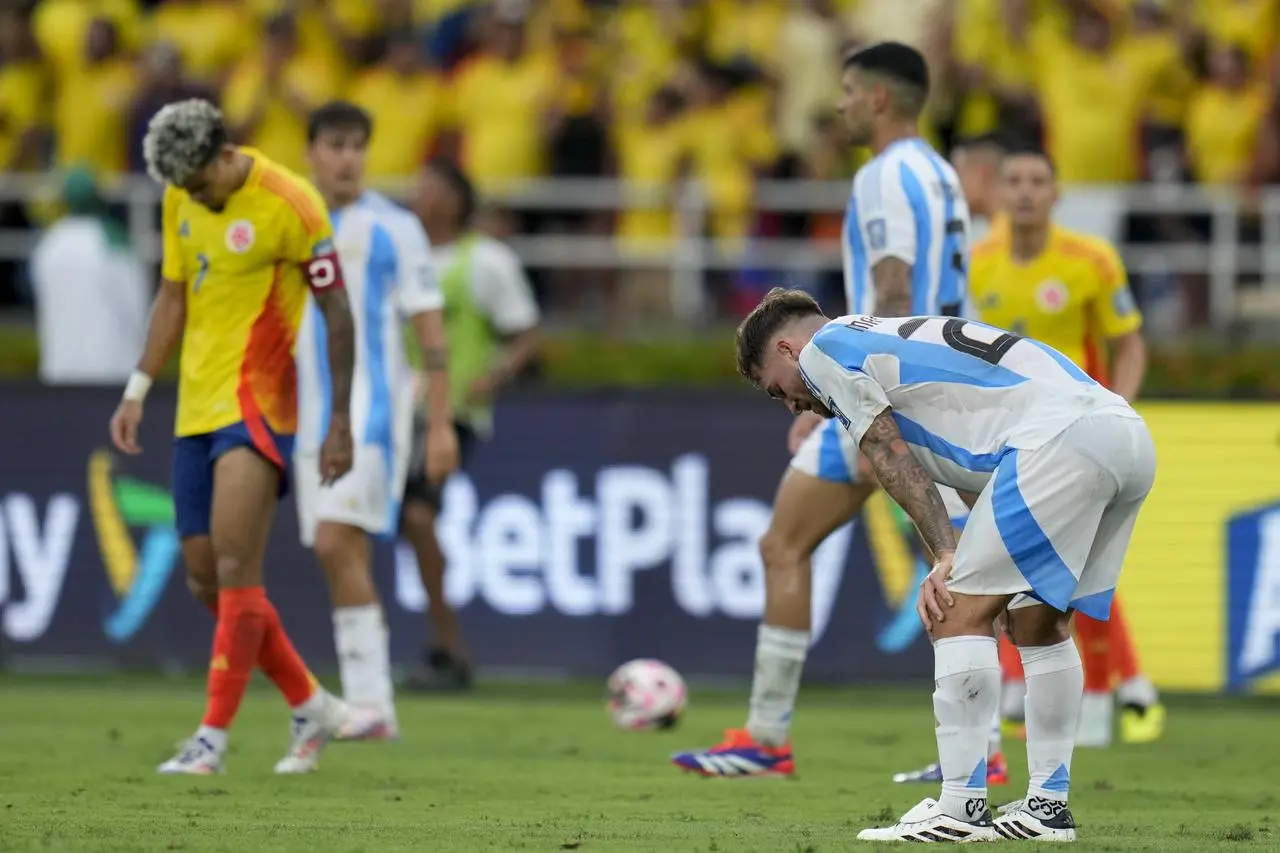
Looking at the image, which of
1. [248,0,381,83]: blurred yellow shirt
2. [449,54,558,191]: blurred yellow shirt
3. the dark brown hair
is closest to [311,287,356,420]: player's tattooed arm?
the dark brown hair

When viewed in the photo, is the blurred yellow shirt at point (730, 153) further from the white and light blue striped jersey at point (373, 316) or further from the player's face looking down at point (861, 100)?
the player's face looking down at point (861, 100)

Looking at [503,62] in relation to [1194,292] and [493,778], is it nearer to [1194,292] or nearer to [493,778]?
[1194,292]

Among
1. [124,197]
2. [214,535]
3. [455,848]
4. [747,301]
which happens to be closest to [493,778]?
[214,535]

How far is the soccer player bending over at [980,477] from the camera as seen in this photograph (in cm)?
654

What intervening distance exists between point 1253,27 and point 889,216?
1002 centimetres

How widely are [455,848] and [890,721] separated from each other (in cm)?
558

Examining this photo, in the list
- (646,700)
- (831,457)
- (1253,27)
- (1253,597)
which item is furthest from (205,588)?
(1253,27)

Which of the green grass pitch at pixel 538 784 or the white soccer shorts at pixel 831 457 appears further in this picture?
the white soccer shorts at pixel 831 457

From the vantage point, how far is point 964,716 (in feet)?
22.0

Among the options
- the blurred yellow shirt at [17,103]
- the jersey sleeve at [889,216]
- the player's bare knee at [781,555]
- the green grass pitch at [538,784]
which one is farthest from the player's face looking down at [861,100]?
the blurred yellow shirt at [17,103]

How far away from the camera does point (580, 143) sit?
17828 millimetres

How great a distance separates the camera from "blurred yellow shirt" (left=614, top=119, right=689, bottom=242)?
17266mm

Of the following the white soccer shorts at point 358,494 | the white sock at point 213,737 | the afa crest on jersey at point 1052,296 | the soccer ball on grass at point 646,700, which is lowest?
the soccer ball on grass at point 646,700

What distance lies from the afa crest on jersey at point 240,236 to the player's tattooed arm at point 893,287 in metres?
2.55
